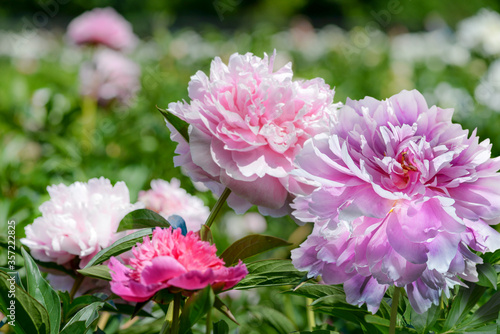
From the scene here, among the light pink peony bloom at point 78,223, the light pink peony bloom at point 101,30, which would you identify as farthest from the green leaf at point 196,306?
the light pink peony bloom at point 101,30

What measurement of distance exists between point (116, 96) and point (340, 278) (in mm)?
1799

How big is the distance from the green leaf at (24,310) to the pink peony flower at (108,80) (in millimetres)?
1654

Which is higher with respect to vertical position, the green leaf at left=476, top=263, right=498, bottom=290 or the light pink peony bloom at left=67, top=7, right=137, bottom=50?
the green leaf at left=476, top=263, right=498, bottom=290

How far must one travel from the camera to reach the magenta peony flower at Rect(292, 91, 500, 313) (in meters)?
0.46

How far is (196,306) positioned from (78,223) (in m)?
0.29

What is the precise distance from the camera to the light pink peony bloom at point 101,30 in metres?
2.42

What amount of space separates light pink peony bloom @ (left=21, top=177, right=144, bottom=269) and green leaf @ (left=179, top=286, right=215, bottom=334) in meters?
0.22

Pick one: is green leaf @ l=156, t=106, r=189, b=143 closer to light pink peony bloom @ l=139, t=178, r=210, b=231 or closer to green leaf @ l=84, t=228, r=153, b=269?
green leaf @ l=84, t=228, r=153, b=269

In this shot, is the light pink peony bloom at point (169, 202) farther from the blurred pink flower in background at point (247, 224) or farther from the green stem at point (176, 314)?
the blurred pink flower in background at point (247, 224)

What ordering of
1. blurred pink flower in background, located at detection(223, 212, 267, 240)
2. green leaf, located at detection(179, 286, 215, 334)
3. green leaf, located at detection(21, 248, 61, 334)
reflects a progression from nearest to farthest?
green leaf, located at detection(179, 286, 215, 334), green leaf, located at detection(21, 248, 61, 334), blurred pink flower in background, located at detection(223, 212, 267, 240)

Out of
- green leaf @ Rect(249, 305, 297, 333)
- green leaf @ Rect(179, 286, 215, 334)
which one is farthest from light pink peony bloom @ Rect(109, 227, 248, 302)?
green leaf @ Rect(249, 305, 297, 333)

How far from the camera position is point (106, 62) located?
2.18 metres

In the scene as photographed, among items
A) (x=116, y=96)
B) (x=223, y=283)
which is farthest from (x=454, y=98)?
(x=223, y=283)

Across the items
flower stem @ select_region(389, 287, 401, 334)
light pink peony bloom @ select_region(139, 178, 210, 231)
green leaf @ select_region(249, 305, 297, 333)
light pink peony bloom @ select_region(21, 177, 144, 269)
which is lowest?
green leaf @ select_region(249, 305, 297, 333)
